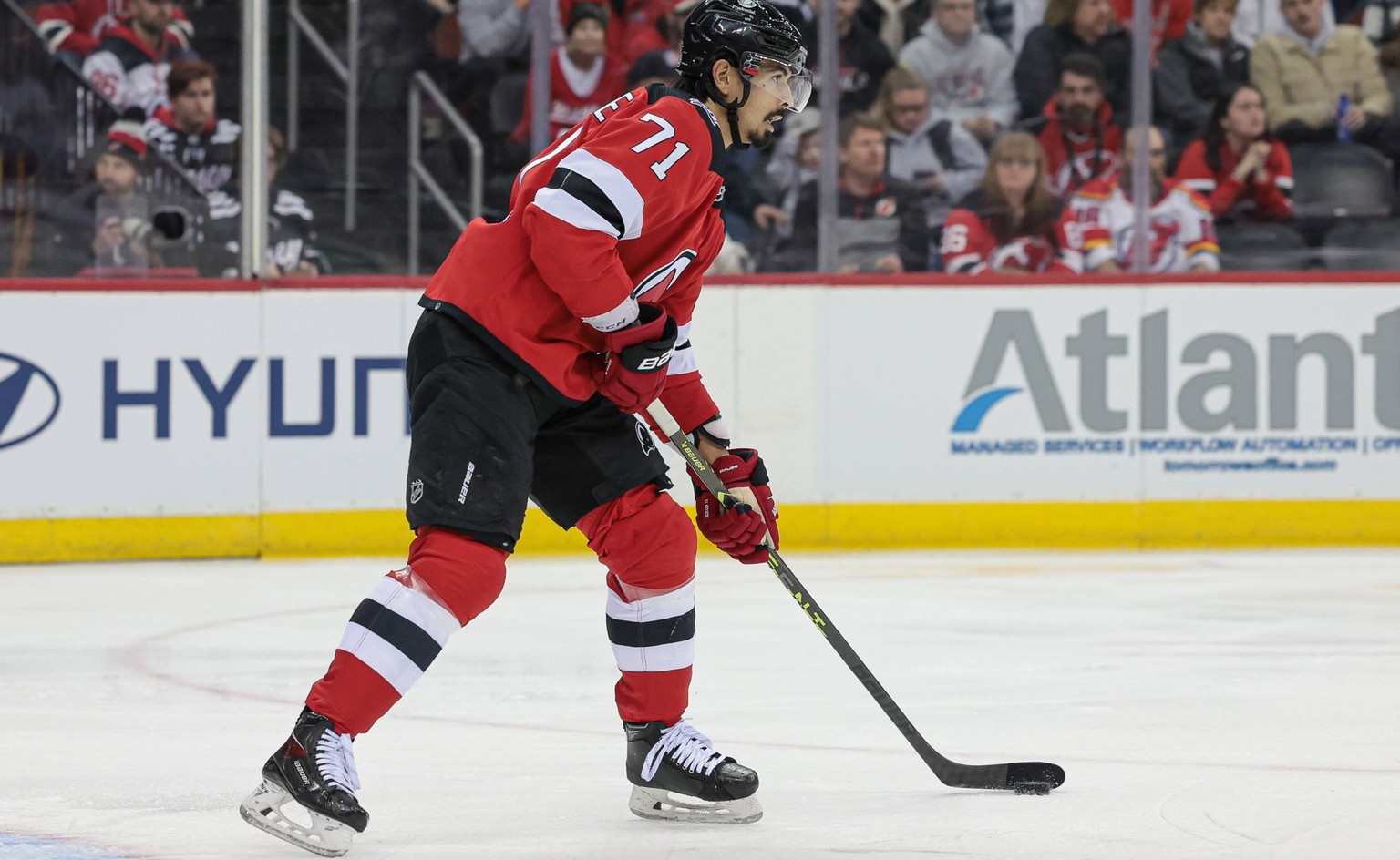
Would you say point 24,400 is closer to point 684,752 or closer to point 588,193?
point 684,752

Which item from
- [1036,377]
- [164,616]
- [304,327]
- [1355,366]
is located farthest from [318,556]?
[1355,366]

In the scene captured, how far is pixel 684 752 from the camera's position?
2.76 meters

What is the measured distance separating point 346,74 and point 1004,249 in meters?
2.33

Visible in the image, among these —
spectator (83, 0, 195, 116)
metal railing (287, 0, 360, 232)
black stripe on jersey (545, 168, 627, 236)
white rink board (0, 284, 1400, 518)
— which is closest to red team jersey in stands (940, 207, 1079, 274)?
white rink board (0, 284, 1400, 518)

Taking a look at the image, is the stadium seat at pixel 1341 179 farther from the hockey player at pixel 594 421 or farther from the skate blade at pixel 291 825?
the skate blade at pixel 291 825

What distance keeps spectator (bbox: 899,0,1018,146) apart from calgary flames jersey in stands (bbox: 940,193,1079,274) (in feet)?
1.09

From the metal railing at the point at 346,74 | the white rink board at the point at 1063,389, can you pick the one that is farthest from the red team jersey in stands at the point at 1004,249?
the metal railing at the point at 346,74

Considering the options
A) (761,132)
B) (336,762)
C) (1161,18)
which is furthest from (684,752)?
(1161,18)

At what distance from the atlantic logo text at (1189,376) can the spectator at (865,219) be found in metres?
0.41

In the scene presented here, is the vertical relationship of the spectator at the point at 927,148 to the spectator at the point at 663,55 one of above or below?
below

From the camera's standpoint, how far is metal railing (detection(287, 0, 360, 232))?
241 inches

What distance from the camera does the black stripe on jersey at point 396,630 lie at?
2484 mm

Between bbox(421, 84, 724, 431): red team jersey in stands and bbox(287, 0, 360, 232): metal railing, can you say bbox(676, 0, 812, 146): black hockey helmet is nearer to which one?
bbox(421, 84, 724, 431): red team jersey in stands

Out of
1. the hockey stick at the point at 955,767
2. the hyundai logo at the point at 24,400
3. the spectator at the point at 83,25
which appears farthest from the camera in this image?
the spectator at the point at 83,25
